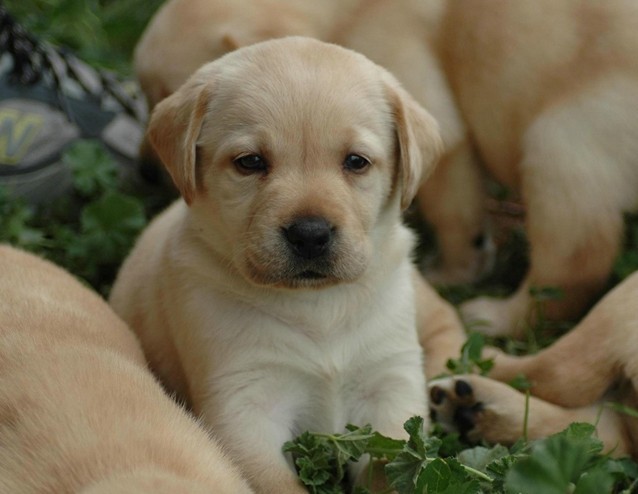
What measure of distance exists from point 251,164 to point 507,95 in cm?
192

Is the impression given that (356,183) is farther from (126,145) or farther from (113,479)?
(126,145)

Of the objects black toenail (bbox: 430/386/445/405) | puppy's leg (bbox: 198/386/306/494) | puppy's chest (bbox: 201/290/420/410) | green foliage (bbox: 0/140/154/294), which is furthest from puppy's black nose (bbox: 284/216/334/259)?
green foliage (bbox: 0/140/154/294)

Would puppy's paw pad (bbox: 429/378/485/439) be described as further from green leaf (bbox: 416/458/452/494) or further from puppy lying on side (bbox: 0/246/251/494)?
puppy lying on side (bbox: 0/246/251/494)

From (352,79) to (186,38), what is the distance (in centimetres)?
164

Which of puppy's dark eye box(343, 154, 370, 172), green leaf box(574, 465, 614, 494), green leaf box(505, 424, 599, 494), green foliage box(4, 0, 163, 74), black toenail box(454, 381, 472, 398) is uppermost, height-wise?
green leaf box(505, 424, 599, 494)

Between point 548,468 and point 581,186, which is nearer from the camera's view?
point 548,468

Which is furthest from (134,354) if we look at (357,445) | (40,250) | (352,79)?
(40,250)

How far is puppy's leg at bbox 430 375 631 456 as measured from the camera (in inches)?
136

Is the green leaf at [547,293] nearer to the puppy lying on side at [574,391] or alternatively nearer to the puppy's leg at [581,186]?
the puppy's leg at [581,186]

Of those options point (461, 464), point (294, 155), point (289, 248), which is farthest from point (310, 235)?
point (461, 464)

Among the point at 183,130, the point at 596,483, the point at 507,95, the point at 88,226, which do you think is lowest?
the point at 88,226

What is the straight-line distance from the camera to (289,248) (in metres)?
2.97

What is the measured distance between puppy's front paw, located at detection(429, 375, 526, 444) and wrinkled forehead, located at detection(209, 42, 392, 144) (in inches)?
37.4

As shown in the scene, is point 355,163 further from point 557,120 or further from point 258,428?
point 557,120
